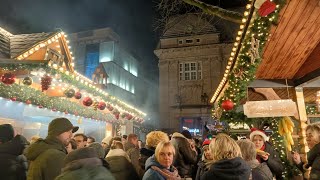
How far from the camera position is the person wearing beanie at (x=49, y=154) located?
3104 mm

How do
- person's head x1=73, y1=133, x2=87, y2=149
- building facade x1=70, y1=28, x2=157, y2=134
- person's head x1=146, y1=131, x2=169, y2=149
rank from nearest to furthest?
1. person's head x1=146, y1=131, x2=169, y2=149
2. person's head x1=73, y1=133, x2=87, y2=149
3. building facade x1=70, y1=28, x2=157, y2=134

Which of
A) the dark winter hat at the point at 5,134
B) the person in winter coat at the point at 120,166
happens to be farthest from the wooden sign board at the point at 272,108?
the dark winter hat at the point at 5,134

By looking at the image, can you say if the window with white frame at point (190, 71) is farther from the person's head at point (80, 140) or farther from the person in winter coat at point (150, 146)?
the person in winter coat at point (150, 146)

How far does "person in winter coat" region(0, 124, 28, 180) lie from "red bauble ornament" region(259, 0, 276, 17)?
15.1 ft

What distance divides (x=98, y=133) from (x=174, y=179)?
51.7 ft

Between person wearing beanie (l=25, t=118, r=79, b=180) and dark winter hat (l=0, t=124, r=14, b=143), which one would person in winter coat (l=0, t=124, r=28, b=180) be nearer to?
dark winter hat (l=0, t=124, r=14, b=143)

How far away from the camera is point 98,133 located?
59.7 ft

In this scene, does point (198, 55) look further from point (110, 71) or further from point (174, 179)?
point (174, 179)

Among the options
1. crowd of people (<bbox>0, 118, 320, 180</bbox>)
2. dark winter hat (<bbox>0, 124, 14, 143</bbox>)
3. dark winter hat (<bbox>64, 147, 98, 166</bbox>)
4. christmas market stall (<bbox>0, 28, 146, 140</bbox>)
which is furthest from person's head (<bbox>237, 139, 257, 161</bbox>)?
christmas market stall (<bbox>0, 28, 146, 140</bbox>)

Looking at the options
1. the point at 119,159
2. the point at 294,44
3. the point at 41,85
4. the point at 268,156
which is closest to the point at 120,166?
the point at 119,159

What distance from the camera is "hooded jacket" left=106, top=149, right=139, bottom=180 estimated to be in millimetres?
3643

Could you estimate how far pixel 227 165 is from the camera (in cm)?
286

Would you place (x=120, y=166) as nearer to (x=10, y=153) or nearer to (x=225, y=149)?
(x=225, y=149)

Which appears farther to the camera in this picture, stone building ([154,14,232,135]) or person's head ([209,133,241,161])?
stone building ([154,14,232,135])
